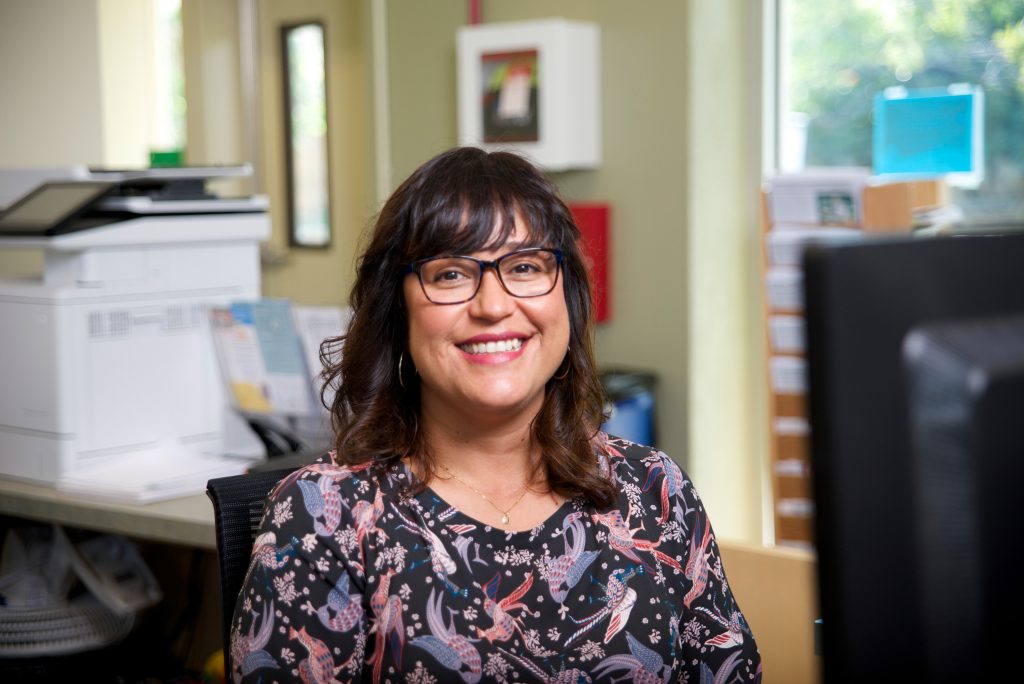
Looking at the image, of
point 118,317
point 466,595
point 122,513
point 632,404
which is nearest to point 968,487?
point 466,595

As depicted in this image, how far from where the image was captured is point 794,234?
9.92 feet

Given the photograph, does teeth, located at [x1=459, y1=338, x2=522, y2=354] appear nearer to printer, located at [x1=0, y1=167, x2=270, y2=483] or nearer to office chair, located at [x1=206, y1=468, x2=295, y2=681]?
office chair, located at [x1=206, y1=468, x2=295, y2=681]

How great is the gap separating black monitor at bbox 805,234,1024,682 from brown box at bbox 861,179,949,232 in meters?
2.47

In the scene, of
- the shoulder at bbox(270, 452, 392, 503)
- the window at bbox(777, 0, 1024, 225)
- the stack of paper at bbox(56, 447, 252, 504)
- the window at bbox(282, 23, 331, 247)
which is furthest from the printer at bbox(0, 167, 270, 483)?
the window at bbox(282, 23, 331, 247)

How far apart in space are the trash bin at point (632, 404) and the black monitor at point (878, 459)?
2.63 meters

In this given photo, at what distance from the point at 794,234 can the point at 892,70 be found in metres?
0.64

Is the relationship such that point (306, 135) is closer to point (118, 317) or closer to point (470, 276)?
point (118, 317)

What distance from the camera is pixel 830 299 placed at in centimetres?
48

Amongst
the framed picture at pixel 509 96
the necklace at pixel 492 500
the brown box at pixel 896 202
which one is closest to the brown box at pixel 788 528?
the brown box at pixel 896 202

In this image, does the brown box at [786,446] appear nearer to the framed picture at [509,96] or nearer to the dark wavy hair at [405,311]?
the framed picture at [509,96]

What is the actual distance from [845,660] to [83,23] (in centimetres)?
467

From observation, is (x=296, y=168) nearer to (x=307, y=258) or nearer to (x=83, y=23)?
(x=307, y=258)

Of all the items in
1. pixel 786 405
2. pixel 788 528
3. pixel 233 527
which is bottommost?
pixel 788 528

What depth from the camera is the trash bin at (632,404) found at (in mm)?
3203
